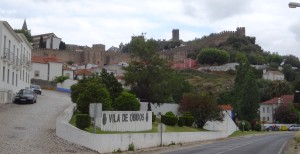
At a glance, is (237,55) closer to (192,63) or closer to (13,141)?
(192,63)

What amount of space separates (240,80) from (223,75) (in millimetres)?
64900

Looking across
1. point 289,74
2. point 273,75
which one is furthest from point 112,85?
point 289,74

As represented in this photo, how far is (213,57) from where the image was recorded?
6531 inches

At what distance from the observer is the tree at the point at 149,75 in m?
49.4

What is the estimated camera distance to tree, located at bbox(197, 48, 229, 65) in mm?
165125

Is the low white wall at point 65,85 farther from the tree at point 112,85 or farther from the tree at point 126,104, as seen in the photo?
the tree at point 126,104

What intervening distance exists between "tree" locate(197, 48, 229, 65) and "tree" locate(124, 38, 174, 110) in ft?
381

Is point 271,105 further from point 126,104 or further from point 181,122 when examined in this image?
point 126,104

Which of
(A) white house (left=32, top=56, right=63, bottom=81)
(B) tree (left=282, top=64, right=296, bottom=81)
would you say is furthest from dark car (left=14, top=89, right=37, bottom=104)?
(B) tree (left=282, top=64, right=296, bottom=81)

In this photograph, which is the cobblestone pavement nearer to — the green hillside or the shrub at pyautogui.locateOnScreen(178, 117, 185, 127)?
the shrub at pyautogui.locateOnScreen(178, 117, 185, 127)

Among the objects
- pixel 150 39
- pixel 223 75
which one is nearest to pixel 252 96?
pixel 150 39

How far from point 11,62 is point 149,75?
14121mm

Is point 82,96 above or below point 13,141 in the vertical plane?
above

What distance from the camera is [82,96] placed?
31.3 m
